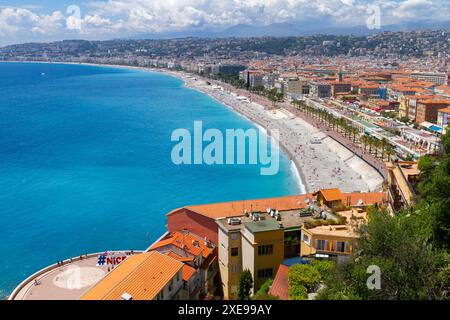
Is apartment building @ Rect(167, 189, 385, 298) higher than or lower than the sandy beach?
higher

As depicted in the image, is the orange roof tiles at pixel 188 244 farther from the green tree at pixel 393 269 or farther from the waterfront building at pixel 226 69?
the waterfront building at pixel 226 69

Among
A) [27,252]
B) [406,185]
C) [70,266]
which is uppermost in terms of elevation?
[406,185]

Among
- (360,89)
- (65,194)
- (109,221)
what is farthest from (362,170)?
(360,89)

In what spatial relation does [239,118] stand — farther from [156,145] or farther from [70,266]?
[70,266]

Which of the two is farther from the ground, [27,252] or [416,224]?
[416,224]

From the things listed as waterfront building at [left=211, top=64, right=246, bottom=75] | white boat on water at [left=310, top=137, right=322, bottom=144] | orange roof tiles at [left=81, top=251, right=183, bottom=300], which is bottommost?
white boat on water at [left=310, top=137, right=322, bottom=144]

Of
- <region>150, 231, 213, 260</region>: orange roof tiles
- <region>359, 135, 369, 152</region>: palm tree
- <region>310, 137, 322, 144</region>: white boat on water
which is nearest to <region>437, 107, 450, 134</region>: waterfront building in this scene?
<region>359, 135, 369, 152</region>: palm tree

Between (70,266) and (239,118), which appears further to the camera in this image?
(239,118)

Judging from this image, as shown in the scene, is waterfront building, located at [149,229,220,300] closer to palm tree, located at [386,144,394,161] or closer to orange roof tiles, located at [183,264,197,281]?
orange roof tiles, located at [183,264,197,281]
